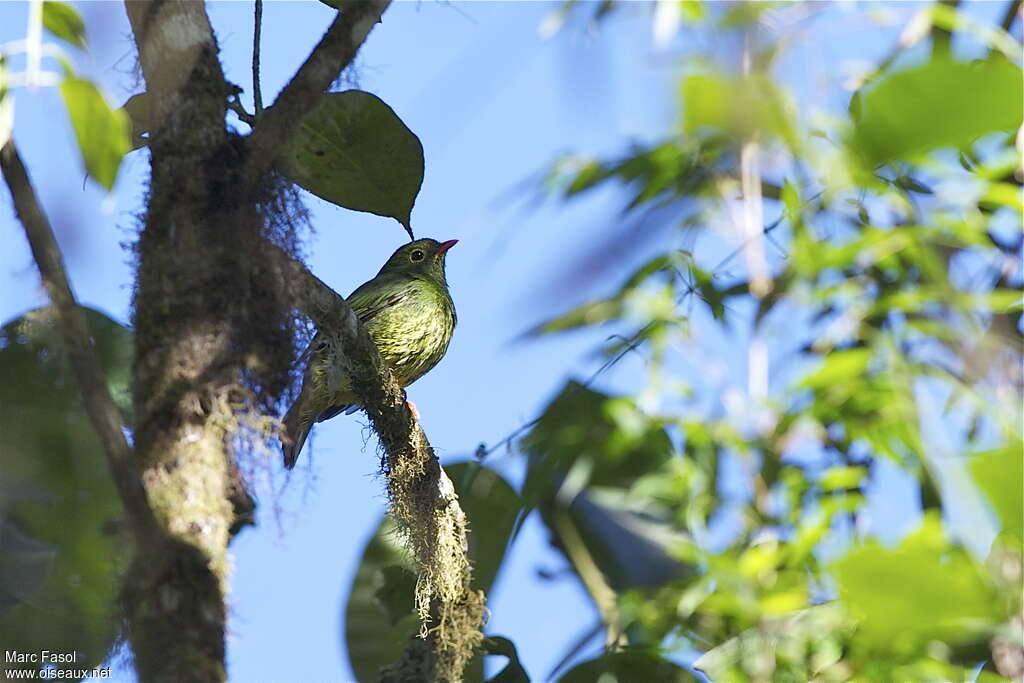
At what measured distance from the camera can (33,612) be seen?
288 centimetres

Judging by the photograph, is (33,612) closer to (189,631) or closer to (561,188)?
(189,631)

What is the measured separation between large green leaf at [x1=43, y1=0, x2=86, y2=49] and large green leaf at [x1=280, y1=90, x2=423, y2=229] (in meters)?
0.93

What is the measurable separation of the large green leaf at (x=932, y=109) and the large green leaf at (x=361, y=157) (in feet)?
5.80

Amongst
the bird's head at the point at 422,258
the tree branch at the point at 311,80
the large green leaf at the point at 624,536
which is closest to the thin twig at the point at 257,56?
the tree branch at the point at 311,80

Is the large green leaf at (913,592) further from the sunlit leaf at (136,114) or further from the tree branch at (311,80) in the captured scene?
the sunlit leaf at (136,114)

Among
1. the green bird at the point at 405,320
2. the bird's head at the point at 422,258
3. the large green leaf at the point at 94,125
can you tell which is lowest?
the large green leaf at the point at 94,125

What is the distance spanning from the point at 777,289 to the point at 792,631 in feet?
3.75

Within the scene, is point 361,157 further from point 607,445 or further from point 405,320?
point 607,445

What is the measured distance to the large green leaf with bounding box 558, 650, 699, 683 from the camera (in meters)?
3.16

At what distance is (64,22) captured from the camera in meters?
1.58

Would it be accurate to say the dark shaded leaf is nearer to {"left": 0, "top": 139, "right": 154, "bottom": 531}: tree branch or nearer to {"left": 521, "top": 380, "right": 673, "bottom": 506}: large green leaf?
{"left": 521, "top": 380, "right": 673, "bottom": 506}: large green leaf

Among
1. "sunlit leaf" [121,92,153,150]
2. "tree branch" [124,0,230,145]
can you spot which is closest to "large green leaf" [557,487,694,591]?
"sunlit leaf" [121,92,153,150]

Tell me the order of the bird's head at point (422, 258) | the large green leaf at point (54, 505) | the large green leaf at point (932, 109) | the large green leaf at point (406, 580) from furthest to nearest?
1. the bird's head at point (422, 258)
2. the large green leaf at point (406, 580)
3. the large green leaf at point (54, 505)
4. the large green leaf at point (932, 109)

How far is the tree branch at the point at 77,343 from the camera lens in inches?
60.7
